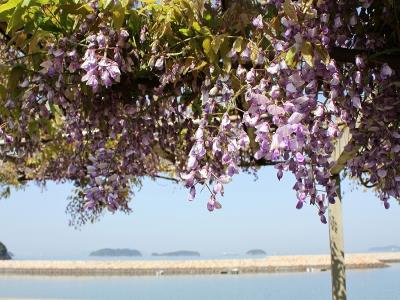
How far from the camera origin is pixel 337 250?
7.20 m

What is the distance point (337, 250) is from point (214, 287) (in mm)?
8503

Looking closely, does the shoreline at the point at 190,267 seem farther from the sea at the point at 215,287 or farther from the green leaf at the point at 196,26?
the green leaf at the point at 196,26

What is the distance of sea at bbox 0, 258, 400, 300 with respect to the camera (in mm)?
13305

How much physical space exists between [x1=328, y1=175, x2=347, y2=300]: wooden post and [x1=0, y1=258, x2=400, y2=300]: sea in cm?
544

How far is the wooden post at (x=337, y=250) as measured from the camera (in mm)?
6914

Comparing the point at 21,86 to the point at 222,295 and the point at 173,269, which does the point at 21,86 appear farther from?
the point at 173,269

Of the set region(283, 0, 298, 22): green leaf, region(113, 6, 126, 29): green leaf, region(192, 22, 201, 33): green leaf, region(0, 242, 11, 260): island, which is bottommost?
region(283, 0, 298, 22): green leaf

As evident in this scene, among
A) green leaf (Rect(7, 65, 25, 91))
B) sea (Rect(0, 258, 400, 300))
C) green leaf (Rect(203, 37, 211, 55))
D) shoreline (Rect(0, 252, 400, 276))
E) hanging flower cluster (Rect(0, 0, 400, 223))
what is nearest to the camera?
hanging flower cluster (Rect(0, 0, 400, 223))

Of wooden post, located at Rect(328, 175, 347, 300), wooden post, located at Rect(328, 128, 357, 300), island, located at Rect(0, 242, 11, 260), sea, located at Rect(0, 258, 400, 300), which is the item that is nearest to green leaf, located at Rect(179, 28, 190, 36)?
wooden post, located at Rect(328, 128, 357, 300)

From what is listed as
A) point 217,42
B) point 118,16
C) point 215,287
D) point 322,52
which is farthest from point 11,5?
point 215,287

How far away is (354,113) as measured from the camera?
8.93 ft

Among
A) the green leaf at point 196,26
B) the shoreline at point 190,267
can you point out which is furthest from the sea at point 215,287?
the green leaf at point 196,26

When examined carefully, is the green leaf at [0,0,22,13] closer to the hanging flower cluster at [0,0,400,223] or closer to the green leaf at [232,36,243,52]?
the hanging flower cluster at [0,0,400,223]

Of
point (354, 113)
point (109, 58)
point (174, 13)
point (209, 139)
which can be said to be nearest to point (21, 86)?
point (109, 58)
